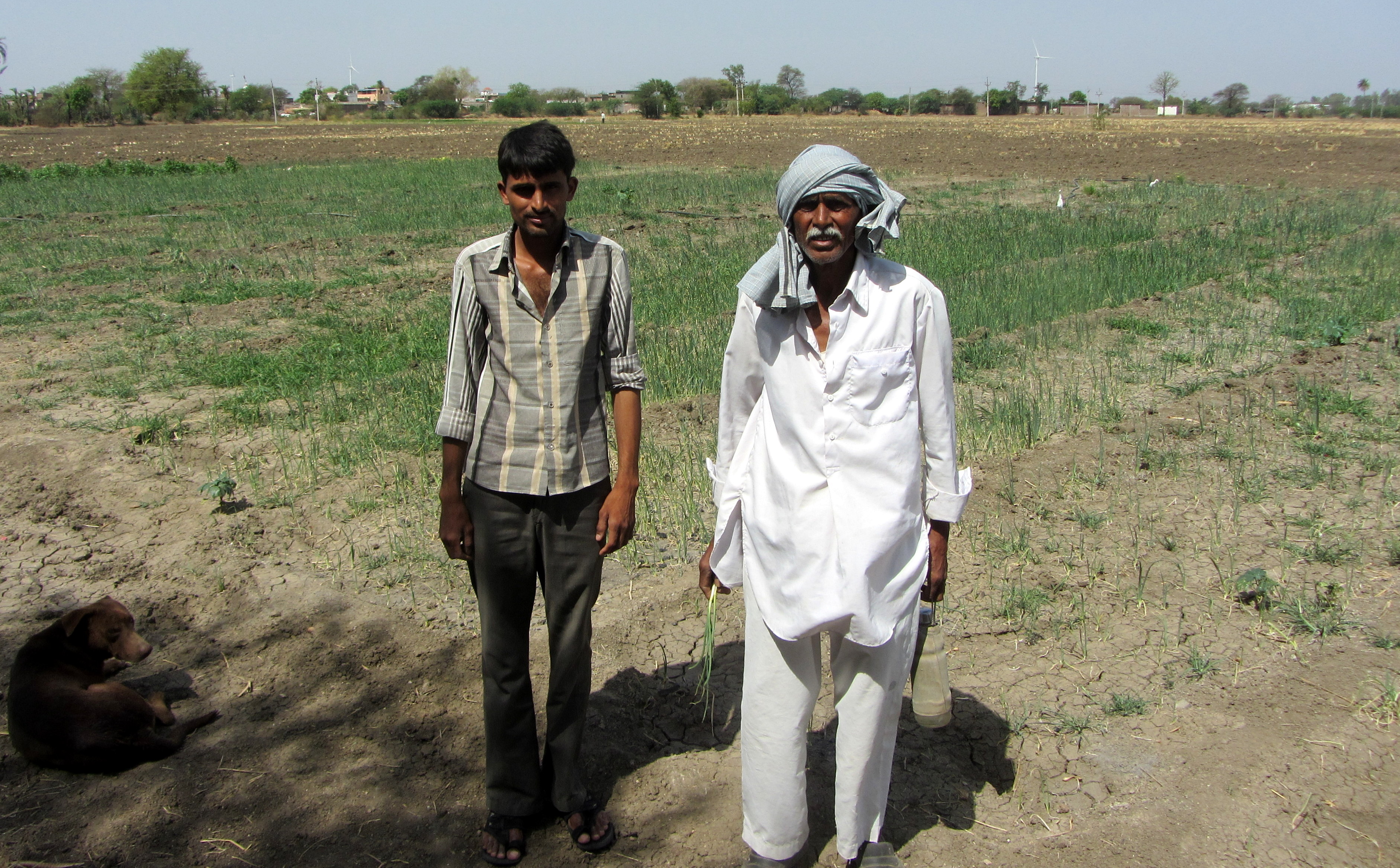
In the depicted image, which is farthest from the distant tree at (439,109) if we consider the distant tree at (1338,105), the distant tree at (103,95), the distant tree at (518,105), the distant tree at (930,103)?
the distant tree at (1338,105)

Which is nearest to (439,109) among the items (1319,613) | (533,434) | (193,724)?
(193,724)

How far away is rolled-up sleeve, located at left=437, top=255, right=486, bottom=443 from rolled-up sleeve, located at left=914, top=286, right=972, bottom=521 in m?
1.06

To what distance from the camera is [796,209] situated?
2135 mm

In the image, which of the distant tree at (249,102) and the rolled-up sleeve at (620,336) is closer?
the rolled-up sleeve at (620,336)

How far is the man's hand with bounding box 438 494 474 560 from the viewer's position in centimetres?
249

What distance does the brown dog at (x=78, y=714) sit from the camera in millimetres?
2971

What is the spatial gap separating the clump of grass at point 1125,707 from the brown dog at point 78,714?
3.02m

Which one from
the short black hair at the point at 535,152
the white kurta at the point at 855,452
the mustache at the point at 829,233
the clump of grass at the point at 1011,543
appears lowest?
the clump of grass at the point at 1011,543

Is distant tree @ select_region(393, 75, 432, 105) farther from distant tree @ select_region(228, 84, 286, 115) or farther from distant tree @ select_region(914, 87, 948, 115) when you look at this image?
distant tree @ select_region(914, 87, 948, 115)

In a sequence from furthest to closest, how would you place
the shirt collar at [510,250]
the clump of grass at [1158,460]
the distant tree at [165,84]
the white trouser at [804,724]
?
the distant tree at [165,84]
the clump of grass at [1158,460]
the shirt collar at [510,250]
the white trouser at [804,724]

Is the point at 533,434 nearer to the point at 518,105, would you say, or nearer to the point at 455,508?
the point at 455,508

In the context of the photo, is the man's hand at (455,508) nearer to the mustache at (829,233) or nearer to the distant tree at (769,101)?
the mustache at (829,233)

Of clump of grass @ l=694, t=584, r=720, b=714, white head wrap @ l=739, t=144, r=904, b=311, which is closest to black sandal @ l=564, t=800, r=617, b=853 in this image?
clump of grass @ l=694, t=584, r=720, b=714

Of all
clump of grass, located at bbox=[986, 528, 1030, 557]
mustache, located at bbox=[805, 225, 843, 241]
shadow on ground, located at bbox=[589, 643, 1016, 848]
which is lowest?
shadow on ground, located at bbox=[589, 643, 1016, 848]
